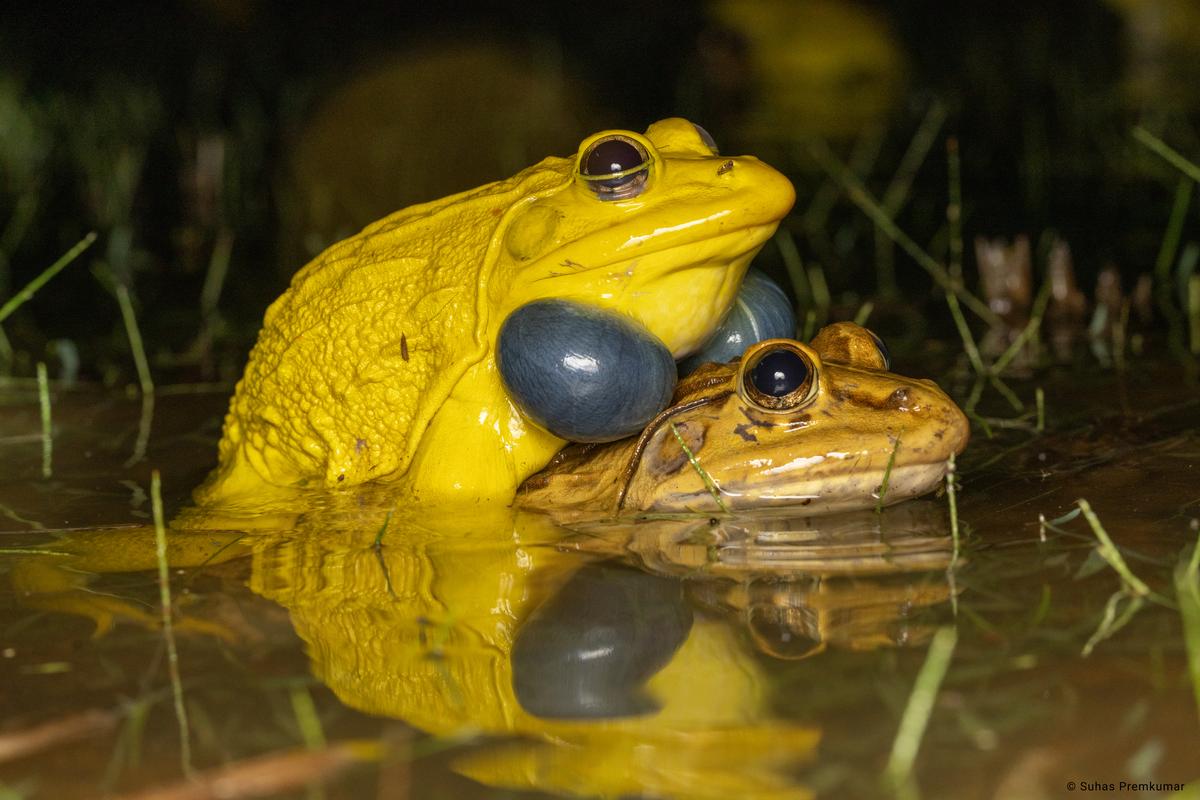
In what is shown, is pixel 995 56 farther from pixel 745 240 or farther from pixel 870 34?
pixel 745 240

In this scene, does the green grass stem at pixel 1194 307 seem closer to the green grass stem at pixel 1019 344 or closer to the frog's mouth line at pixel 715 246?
the green grass stem at pixel 1019 344

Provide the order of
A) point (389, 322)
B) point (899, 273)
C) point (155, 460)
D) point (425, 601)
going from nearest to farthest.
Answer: point (425, 601)
point (389, 322)
point (155, 460)
point (899, 273)

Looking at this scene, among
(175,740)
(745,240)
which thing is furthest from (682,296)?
(175,740)

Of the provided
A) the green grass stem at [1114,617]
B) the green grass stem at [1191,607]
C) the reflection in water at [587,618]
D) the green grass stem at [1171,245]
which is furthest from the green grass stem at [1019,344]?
the green grass stem at [1114,617]

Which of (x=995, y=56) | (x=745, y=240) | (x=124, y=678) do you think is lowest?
(x=995, y=56)

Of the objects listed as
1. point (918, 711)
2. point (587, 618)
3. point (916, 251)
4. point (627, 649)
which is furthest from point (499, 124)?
point (918, 711)

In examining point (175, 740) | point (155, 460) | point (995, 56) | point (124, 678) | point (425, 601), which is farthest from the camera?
point (995, 56)

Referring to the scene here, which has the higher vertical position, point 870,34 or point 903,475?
point 903,475

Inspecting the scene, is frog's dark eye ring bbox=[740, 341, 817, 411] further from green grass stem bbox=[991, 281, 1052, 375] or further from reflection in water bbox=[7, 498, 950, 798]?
green grass stem bbox=[991, 281, 1052, 375]
